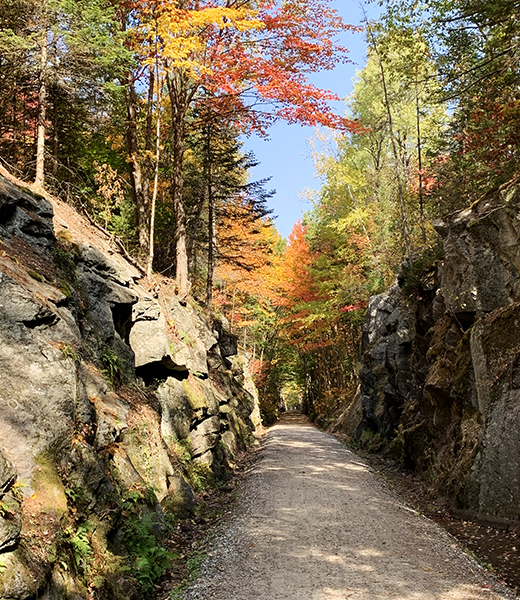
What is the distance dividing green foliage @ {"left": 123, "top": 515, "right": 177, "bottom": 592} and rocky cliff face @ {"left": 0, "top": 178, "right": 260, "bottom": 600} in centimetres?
2

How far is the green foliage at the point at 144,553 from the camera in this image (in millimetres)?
5426

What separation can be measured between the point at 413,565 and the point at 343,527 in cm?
169

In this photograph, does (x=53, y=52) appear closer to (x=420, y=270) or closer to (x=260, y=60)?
(x=260, y=60)

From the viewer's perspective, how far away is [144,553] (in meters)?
5.74

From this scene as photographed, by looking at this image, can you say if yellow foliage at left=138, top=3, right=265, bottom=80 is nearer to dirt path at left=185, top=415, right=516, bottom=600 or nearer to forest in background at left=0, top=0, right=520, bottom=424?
forest in background at left=0, top=0, right=520, bottom=424

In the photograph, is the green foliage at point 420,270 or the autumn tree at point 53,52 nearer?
the autumn tree at point 53,52

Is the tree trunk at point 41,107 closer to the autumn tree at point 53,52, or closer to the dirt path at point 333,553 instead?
the autumn tree at point 53,52

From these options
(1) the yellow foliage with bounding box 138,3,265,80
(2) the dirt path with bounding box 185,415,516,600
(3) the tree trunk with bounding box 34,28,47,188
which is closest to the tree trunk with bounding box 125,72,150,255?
(1) the yellow foliage with bounding box 138,3,265,80

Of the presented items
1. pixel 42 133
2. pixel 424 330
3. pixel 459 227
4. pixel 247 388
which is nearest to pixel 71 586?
pixel 42 133

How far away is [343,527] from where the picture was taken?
764cm

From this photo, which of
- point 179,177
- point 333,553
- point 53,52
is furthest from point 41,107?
point 333,553

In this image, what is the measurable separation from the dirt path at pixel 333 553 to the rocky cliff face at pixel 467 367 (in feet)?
4.71

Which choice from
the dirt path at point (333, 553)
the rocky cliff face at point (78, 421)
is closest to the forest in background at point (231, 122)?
the rocky cliff face at point (78, 421)

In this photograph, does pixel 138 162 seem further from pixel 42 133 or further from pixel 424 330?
pixel 424 330
